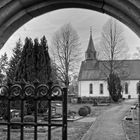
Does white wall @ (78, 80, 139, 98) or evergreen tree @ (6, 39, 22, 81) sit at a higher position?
evergreen tree @ (6, 39, 22, 81)

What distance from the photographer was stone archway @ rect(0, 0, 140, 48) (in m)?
2.20

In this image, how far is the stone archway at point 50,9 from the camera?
2.20 meters

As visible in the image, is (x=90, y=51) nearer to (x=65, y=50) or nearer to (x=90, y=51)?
(x=90, y=51)

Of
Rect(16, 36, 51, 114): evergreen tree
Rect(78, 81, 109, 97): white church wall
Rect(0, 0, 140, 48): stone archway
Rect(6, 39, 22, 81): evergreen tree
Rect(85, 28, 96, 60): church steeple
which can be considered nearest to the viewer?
Rect(0, 0, 140, 48): stone archway

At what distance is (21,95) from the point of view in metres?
2.31

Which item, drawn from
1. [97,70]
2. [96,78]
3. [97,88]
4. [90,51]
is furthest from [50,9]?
Answer: [97,88]

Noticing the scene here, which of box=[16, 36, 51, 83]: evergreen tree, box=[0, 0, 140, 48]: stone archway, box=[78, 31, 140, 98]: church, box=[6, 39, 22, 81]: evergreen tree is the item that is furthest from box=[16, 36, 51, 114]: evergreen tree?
box=[78, 31, 140, 98]: church

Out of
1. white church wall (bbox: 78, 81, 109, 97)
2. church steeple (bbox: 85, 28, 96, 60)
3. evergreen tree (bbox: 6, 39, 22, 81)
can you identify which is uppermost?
church steeple (bbox: 85, 28, 96, 60)

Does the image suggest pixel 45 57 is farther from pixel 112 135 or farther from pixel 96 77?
pixel 96 77

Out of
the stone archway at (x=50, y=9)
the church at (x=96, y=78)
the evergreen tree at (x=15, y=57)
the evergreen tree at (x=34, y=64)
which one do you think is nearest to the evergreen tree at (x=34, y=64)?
the evergreen tree at (x=34, y=64)

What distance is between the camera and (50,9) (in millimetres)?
2535

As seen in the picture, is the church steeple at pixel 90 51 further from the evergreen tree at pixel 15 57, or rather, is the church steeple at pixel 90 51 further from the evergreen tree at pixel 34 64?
the evergreen tree at pixel 34 64

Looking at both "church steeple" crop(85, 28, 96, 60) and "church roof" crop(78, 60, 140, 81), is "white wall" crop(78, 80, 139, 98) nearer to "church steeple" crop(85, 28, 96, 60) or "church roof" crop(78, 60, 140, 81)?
"church roof" crop(78, 60, 140, 81)

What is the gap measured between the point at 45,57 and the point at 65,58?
1355cm
